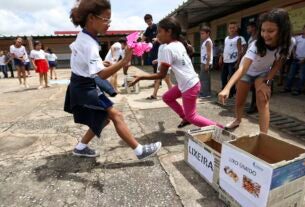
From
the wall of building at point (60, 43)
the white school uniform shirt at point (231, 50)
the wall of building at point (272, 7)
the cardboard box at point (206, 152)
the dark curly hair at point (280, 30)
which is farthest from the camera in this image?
the wall of building at point (60, 43)

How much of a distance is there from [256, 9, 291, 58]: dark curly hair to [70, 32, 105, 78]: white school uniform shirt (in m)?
1.76

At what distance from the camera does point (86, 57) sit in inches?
98.0

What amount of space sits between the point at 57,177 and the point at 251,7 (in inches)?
409

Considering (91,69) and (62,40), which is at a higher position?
(62,40)

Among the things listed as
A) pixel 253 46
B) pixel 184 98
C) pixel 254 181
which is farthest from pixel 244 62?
pixel 254 181

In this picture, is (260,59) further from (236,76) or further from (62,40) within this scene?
(62,40)

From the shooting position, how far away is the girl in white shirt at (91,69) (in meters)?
2.49

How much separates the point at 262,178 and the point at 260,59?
1762 millimetres

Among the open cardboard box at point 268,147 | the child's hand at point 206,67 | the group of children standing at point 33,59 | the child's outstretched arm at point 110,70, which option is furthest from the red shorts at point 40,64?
the open cardboard box at point 268,147

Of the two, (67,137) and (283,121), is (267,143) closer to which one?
(283,121)

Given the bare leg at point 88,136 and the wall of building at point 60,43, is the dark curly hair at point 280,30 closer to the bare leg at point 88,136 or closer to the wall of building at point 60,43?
the bare leg at point 88,136

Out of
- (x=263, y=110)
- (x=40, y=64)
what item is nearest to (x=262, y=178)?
(x=263, y=110)

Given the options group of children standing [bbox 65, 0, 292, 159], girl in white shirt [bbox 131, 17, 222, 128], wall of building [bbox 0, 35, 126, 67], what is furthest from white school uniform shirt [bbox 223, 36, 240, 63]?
wall of building [bbox 0, 35, 126, 67]

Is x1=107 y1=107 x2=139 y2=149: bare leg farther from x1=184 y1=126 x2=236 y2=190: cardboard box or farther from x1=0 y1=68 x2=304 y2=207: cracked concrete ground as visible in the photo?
x1=184 y1=126 x2=236 y2=190: cardboard box
